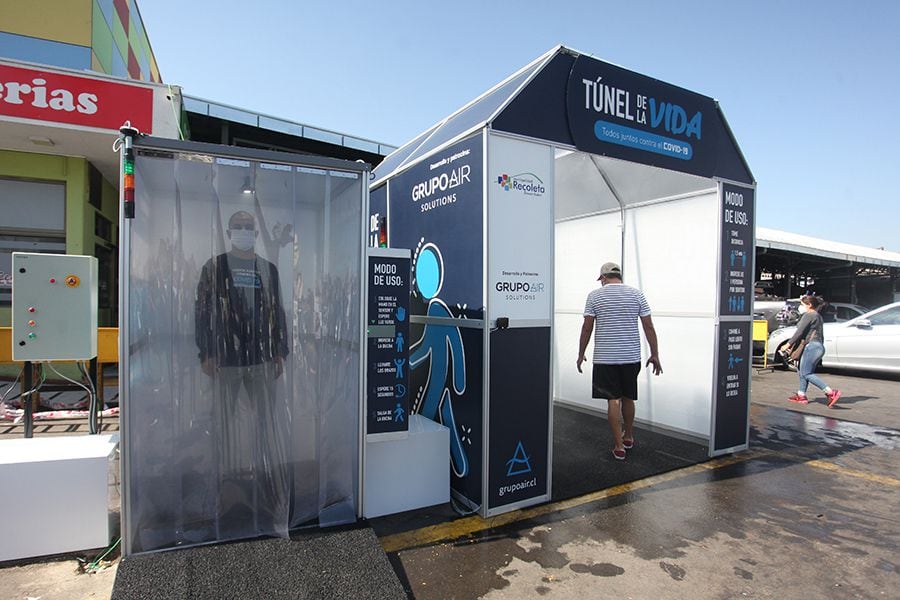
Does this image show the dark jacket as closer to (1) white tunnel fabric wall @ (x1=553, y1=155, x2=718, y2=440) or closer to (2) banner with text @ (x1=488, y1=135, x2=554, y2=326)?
(2) banner with text @ (x1=488, y1=135, x2=554, y2=326)

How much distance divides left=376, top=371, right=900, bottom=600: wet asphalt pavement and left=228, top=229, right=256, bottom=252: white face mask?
2.09m

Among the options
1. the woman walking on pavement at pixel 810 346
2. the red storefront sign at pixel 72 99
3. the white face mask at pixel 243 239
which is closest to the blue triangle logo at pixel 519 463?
the white face mask at pixel 243 239

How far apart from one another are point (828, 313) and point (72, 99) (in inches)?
709

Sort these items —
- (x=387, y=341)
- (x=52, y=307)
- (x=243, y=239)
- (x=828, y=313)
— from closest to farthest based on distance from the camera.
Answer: (x=243, y=239) → (x=387, y=341) → (x=52, y=307) → (x=828, y=313)

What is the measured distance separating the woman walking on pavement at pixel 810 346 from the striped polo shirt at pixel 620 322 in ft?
14.4

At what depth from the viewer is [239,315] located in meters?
3.11

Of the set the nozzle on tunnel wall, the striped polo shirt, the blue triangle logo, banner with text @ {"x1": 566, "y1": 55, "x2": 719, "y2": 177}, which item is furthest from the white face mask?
the striped polo shirt

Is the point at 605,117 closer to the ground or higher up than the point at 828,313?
higher up

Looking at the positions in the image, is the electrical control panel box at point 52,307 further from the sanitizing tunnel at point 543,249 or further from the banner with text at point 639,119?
the banner with text at point 639,119

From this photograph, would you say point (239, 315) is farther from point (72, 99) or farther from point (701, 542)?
point (72, 99)

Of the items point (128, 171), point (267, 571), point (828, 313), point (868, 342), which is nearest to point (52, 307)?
point (128, 171)

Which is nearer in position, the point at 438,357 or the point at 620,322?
the point at 438,357

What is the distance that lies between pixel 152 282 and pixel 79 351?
152 cm

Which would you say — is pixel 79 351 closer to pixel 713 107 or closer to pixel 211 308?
pixel 211 308
